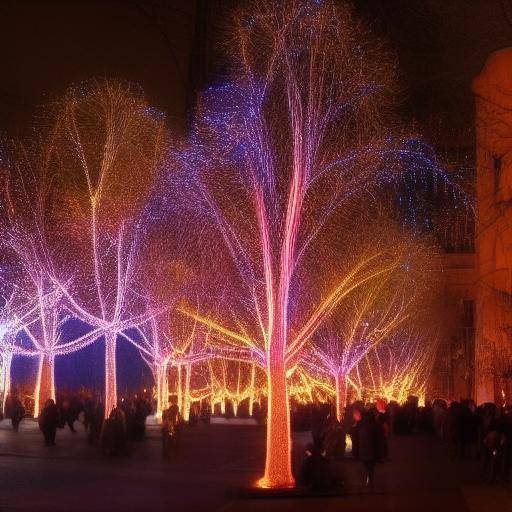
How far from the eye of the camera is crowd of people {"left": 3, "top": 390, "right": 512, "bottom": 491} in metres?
18.2

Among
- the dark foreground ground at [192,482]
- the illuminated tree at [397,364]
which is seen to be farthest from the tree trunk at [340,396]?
the illuminated tree at [397,364]

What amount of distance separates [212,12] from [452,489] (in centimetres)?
2418

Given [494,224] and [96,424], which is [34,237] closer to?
[96,424]

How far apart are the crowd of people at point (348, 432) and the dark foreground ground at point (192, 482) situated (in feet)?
1.48

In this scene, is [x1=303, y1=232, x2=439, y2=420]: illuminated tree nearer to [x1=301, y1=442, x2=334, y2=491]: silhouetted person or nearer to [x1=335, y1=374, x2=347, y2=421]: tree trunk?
[x1=335, y1=374, x2=347, y2=421]: tree trunk

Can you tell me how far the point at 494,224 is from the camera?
2911 cm

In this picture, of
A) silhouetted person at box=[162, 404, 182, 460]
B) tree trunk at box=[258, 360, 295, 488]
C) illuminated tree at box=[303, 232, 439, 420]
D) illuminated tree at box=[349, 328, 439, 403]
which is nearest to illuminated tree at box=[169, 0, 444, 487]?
tree trunk at box=[258, 360, 295, 488]

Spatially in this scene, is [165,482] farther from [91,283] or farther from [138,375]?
[138,375]

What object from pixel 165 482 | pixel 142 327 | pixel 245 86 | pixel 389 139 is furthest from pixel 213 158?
pixel 142 327

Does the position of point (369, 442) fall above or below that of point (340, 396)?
below

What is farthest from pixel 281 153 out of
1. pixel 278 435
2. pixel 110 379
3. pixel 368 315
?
pixel 368 315

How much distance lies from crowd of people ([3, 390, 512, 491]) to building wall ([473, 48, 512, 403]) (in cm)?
200

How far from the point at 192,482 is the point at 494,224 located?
13.3 metres

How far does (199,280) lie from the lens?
35.6 metres
